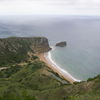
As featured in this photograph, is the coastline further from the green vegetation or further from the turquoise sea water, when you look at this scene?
the green vegetation

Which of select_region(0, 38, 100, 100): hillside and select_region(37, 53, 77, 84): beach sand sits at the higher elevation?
select_region(0, 38, 100, 100): hillside

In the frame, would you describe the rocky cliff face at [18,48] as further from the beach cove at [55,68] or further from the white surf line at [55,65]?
the white surf line at [55,65]

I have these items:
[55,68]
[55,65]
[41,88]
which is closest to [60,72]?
[55,68]

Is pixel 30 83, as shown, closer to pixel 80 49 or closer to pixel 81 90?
pixel 81 90

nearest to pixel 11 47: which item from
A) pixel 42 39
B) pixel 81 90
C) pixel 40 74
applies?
pixel 42 39

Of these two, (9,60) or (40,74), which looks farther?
(9,60)

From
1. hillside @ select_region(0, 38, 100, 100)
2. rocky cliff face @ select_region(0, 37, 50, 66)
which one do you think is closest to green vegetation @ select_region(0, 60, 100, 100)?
hillside @ select_region(0, 38, 100, 100)
